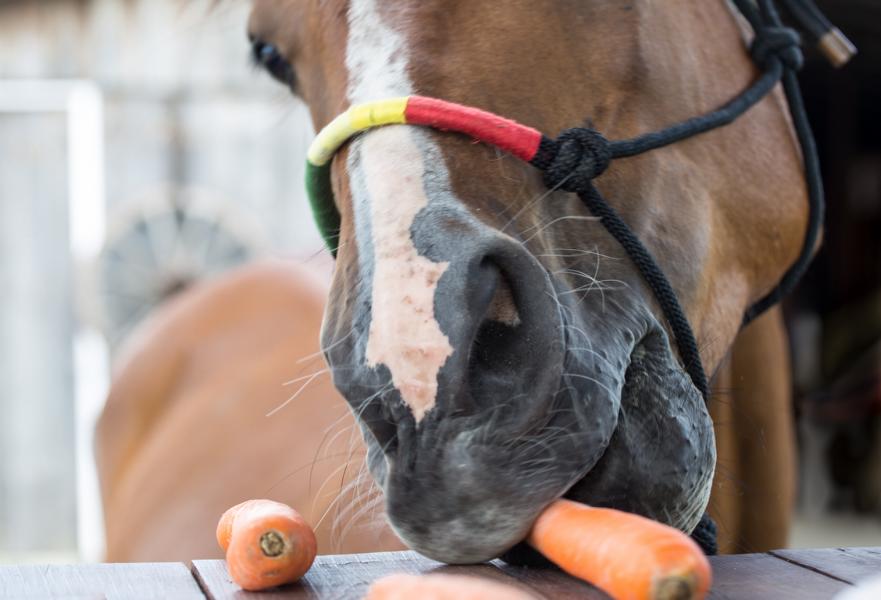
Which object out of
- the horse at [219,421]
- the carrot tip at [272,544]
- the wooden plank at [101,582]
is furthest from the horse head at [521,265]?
the horse at [219,421]

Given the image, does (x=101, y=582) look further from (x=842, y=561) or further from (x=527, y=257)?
(x=842, y=561)

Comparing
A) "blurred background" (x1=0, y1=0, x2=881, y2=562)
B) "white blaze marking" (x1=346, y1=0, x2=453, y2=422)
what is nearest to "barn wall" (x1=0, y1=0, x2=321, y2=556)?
"blurred background" (x1=0, y1=0, x2=881, y2=562)

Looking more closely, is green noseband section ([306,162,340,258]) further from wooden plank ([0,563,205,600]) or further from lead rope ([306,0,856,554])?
wooden plank ([0,563,205,600])

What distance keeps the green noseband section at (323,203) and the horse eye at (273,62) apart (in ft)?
0.94

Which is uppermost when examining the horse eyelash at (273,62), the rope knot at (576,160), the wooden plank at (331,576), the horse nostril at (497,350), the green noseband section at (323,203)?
the horse eyelash at (273,62)

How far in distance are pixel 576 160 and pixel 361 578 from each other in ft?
1.61

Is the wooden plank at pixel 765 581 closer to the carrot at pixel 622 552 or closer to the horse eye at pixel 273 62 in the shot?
the carrot at pixel 622 552

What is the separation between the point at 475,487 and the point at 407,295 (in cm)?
18

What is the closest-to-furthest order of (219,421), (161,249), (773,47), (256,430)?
1. (773,47)
2. (256,430)
3. (219,421)
4. (161,249)

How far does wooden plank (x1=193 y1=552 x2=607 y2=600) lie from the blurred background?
410cm

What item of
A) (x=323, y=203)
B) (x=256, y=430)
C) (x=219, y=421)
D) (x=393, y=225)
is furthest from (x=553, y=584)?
(x=219, y=421)

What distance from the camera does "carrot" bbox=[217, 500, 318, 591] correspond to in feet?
3.05

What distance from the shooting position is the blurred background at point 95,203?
5.05 meters

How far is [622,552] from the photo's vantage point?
776mm
